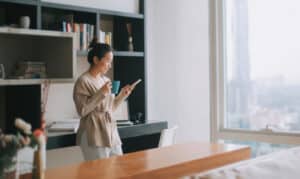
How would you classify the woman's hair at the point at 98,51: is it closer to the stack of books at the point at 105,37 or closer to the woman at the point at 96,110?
the woman at the point at 96,110

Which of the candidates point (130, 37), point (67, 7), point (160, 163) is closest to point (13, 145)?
point (160, 163)

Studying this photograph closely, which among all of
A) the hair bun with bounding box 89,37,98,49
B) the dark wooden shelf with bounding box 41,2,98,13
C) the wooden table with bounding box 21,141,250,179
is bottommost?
the wooden table with bounding box 21,141,250,179

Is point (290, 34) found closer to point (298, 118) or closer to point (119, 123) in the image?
point (298, 118)

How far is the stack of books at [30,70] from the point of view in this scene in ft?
11.4

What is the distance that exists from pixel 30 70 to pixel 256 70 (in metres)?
2.09

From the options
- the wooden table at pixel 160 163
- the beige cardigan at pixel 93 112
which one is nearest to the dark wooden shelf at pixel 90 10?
the beige cardigan at pixel 93 112

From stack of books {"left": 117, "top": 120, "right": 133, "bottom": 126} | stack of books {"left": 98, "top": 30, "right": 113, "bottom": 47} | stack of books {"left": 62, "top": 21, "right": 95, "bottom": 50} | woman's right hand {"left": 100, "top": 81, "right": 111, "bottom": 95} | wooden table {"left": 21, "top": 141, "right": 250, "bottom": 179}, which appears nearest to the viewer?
wooden table {"left": 21, "top": 141, "right": 250, "bottom": 179}

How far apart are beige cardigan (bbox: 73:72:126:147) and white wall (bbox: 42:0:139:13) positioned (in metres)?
0.92

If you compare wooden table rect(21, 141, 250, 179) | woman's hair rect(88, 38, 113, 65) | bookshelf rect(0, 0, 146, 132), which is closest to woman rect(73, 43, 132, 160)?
woman's hair rect(88, 38, 113, 65)

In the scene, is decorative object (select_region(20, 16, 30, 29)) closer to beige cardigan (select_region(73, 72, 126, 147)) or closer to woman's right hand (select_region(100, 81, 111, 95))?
beige cardigan (select_region(73, 72, 126, 147))

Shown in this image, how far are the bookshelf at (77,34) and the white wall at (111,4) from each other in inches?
2.8

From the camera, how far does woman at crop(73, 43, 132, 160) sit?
307 cm

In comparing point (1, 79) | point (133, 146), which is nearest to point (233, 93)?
point (133, 146)

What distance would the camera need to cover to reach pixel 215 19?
4359 millimetres
